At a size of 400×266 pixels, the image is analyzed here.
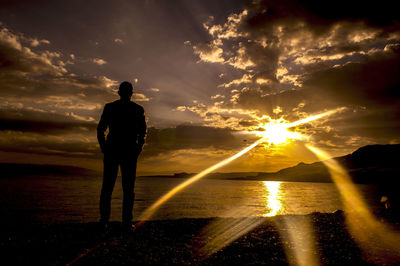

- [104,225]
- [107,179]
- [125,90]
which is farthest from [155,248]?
[125,90]

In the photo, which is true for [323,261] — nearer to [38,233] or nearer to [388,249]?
[388,249]

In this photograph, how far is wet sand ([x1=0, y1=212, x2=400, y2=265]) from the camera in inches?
154

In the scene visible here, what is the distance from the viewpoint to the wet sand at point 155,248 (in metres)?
3.91

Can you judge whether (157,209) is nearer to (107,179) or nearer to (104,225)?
(104,225)

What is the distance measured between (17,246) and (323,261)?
19.1 feet

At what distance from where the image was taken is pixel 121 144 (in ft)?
18.5

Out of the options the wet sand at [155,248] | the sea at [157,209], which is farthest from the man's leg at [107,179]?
the sea at [157,209]

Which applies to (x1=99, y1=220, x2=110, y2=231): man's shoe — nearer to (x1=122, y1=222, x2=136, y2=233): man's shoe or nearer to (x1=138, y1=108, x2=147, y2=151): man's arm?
(x1=122, y1=222, x2=136, y2=233): man's shoe

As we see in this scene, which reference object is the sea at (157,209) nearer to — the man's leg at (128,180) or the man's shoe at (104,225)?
→ the man's shoe at (104,225)

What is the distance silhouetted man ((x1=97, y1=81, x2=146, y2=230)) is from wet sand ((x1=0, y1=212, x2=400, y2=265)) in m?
0.70

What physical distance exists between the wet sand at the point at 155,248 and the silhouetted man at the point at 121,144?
70 centimetres

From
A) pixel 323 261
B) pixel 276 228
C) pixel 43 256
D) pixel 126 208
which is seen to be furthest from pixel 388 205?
pixel 43 256

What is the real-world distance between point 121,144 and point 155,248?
97.6 inches

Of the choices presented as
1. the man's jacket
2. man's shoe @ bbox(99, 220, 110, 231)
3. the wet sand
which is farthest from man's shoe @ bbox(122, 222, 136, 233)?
the man's jacket
